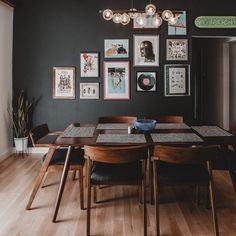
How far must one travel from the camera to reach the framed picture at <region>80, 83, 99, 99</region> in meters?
5.06

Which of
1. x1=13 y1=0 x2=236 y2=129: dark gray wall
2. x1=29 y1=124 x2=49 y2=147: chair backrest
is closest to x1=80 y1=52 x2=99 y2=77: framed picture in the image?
x1=13 y1=0 x2=236 y2=129: dark gray wall

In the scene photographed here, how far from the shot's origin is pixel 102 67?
16.5 ft

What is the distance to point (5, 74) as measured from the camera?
4836mm

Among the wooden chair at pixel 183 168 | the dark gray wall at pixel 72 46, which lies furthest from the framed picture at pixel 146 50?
the wooden chair at pixel 183 168

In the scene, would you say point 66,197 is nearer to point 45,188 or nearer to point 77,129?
point 45,188

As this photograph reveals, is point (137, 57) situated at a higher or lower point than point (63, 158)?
higher

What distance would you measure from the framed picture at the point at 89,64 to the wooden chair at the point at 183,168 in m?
2.73

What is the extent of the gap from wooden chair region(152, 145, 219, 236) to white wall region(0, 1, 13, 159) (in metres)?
3.02

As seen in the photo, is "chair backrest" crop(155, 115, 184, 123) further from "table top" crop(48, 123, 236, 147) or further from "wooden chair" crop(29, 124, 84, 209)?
"wooden chair" crop(29, 124, 84, 209)

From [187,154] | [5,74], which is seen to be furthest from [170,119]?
[5,74]

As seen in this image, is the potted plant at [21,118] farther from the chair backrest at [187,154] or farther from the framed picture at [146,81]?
the chair backrest at [187,154]

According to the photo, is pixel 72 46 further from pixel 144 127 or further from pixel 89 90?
pixel 144 127

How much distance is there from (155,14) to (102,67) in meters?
1.95

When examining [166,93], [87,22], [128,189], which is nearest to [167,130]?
[128,189]
